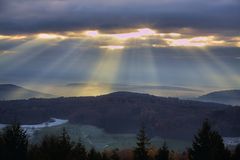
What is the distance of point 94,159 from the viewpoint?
60.8 metres

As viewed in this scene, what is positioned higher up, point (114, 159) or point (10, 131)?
point (10, 131)

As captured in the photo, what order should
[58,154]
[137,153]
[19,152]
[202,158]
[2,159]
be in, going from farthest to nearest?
[137,153] < [202,158] < [19,152] < [2,159] < [58,154]

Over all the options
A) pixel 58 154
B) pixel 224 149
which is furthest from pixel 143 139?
pixel 58 154

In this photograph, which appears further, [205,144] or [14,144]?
[205,144]

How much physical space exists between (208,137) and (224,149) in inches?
→ 137

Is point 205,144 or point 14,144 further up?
point 14,144

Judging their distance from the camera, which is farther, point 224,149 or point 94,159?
point 94,159

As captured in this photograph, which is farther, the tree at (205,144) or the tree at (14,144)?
the tree at (205,144)

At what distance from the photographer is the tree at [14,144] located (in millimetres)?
52031

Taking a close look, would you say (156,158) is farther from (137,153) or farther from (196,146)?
(196,146)

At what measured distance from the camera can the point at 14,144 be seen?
176 feet

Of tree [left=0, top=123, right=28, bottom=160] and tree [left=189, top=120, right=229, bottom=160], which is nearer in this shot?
tree [left=0, top=123, right=28, bottom=160]

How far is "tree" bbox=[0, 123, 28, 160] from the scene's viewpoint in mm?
52031

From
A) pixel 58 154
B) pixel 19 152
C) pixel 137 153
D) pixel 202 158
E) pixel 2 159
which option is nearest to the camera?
pixel 58 154
